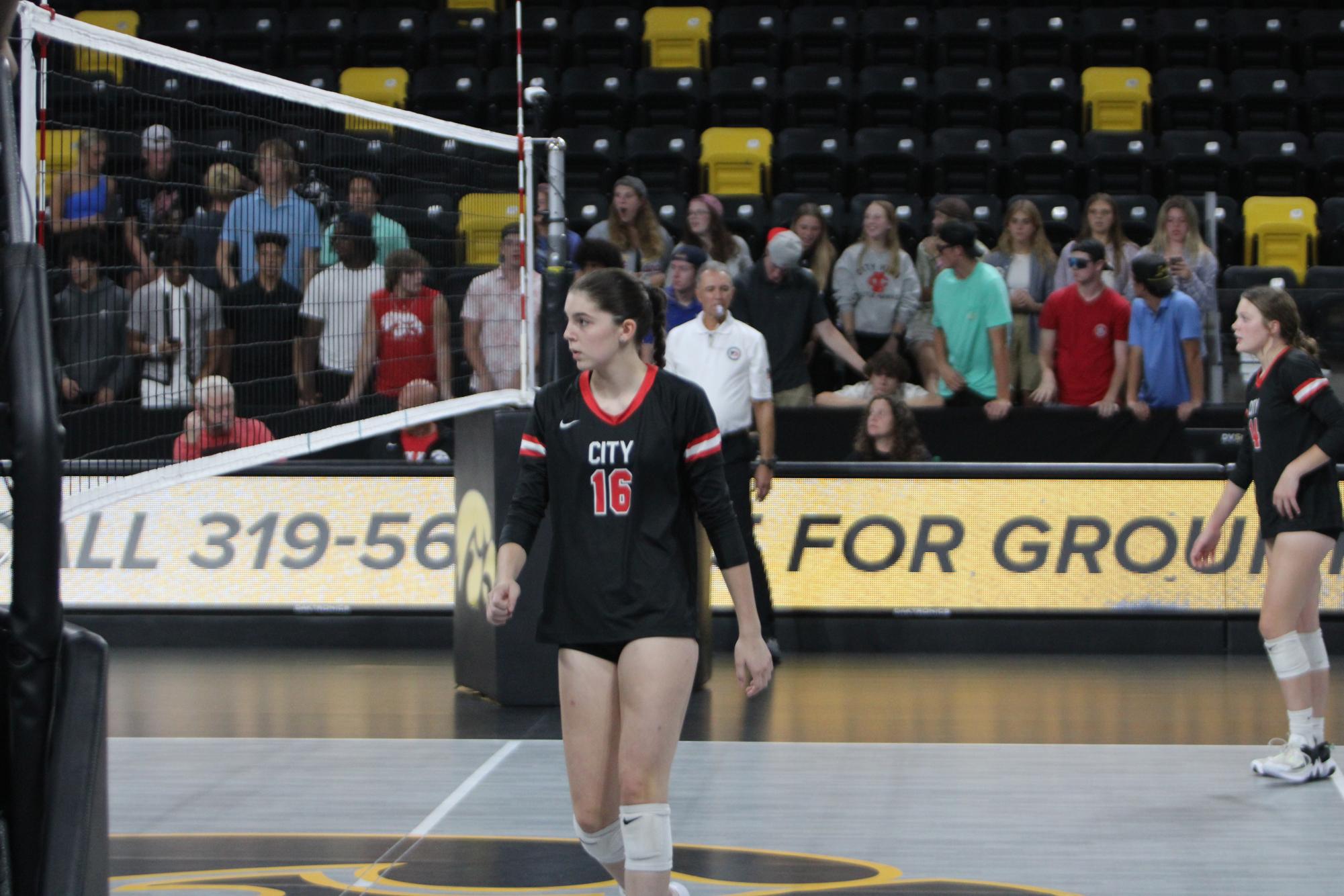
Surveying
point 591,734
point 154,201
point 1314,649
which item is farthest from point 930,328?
point 591,734

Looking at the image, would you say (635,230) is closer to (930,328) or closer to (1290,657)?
(930,328)

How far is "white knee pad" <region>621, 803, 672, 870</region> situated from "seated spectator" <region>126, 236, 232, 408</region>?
2378mm

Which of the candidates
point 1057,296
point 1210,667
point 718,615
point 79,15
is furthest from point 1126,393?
point 79,15

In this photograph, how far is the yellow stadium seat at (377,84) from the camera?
583 inches

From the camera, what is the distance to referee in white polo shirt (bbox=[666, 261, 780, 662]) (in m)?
8.73

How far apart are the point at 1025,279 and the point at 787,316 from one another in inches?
68.3

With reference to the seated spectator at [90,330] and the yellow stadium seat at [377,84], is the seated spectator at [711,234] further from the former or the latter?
the seated spectator at [90,330]

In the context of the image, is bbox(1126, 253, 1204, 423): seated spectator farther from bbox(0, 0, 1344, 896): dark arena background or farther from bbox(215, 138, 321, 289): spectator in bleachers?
bbox(215, 138, 321, 289): spectator in bleachers

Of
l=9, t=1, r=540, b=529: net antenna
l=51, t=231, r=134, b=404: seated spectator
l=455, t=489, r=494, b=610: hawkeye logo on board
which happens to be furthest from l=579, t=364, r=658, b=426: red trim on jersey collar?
l=455, t=489, r=494, b=610: hawkeye logo on board

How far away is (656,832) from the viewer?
420 cm

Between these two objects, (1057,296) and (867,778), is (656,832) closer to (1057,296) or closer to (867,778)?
(867,778)

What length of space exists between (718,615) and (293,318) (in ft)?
13.4

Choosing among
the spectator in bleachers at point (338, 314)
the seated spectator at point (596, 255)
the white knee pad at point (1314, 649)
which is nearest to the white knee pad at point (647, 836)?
the spectator in bleachers at point (338, 314)

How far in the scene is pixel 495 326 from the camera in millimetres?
8203
